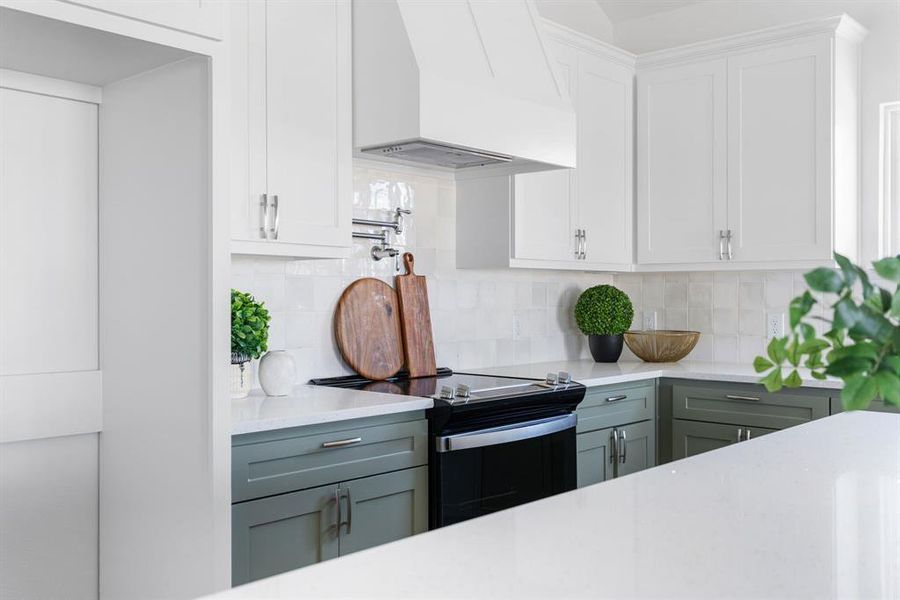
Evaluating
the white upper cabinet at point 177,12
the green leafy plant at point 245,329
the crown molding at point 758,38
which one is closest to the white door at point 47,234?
the green leafy plant at point 245,329

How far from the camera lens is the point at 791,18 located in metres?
4.18

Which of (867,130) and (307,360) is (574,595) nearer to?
(307,360)

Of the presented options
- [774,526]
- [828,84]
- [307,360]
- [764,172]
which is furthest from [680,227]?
[774,526]

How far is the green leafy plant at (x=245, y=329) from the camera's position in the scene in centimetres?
272

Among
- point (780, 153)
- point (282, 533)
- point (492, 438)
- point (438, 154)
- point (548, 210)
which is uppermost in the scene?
point (780, 153)

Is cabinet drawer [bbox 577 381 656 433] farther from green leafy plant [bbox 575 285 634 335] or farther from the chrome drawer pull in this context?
the chrome drawer pull

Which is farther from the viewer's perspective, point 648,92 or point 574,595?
point 648,92

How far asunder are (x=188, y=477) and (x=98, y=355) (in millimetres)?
510

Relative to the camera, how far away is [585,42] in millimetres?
3973

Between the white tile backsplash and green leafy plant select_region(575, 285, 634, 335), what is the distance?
17cm

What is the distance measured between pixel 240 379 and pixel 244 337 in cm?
15

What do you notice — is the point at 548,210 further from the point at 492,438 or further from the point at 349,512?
the point at 349,512

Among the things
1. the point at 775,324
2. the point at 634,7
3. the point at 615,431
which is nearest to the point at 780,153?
the point at 775,324

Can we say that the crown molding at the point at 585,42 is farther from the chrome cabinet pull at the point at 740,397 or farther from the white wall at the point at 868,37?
the chrome cabinet pull at the point at 740,397
